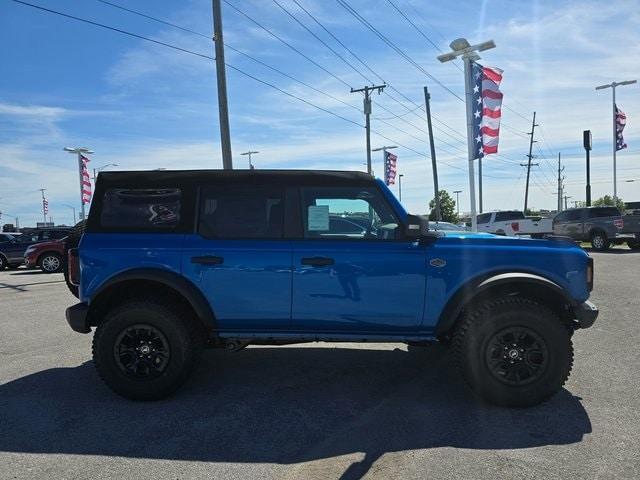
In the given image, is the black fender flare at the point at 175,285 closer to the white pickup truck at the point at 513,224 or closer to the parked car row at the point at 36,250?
the parked car row at the point at 36,250

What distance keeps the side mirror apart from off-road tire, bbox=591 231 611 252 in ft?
65.3

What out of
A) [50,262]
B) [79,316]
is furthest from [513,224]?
[79,316]

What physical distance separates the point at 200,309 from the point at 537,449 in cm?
278

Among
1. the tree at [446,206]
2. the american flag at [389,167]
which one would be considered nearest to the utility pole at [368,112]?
the american flag at [389,167]

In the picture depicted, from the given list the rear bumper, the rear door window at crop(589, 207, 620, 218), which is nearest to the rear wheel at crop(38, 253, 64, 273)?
the rear bumper

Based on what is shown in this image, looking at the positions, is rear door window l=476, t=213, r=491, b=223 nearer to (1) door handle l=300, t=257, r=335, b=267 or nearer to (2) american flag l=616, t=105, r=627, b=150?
(2) american flag l=616, t=105, r=627, b=150

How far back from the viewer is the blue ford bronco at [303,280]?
4309 millimetres

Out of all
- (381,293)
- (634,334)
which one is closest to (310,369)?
(381,293)

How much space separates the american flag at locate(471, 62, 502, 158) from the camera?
14953mm

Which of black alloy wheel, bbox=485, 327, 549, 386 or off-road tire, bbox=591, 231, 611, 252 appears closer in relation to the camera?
black alloy wheel, bbox=485, 327, 549, 386

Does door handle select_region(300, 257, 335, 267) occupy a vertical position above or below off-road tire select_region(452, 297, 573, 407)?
above

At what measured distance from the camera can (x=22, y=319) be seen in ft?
27.5

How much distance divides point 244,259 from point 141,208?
1095mm

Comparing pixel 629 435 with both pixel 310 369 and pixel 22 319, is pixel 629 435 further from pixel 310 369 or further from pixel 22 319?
pixel 22 319
